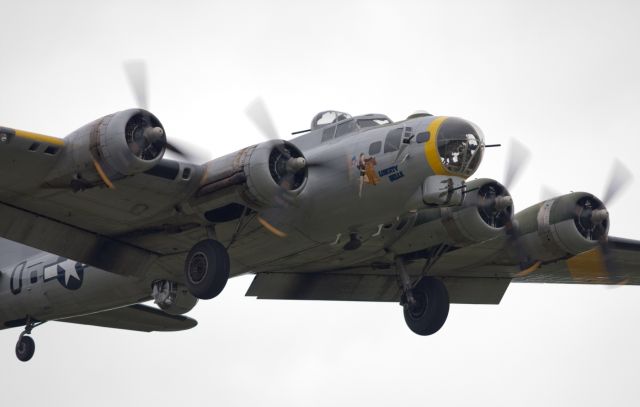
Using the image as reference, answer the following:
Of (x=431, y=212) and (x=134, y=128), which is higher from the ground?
(x=134, y=128)

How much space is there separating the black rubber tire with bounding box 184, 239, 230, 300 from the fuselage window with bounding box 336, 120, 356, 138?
3370 mm

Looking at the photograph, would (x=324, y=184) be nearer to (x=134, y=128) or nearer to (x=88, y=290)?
(x=134, y=128)

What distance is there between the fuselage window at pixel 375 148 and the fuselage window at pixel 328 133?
1.24m

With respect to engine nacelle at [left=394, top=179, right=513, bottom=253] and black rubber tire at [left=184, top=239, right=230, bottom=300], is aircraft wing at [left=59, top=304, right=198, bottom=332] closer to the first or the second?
black rubber tire at [left=184, top=239, right=230, bottom=300]

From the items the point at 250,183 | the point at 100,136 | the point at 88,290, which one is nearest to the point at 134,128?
the point at 100,136

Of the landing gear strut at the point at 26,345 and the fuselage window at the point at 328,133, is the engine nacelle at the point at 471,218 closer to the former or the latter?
the fuselage window at the point at 328,133

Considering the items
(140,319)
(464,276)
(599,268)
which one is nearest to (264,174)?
(140,319)

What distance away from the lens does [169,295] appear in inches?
1021

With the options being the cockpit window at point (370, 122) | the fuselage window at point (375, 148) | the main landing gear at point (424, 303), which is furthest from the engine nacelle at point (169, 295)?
the fuselage window at point (375, 148)

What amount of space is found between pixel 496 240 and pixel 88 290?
957 centimetres

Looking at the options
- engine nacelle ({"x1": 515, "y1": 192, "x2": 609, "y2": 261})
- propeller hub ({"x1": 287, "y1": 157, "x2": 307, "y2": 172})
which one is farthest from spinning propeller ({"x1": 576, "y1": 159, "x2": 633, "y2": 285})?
propeller hub ({"x1": 287, "y1": 157, "x2": 307, "y2": 172})

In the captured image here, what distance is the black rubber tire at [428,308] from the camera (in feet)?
86.7

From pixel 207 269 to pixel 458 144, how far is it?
554 centimetres

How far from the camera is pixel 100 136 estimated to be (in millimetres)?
21344
